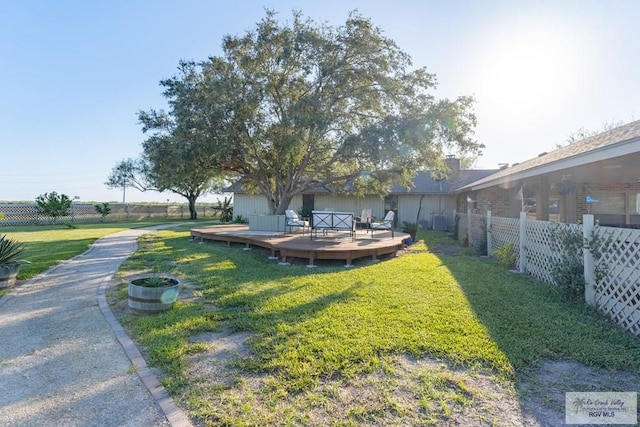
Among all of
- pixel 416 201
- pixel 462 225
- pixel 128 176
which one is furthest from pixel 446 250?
pixel 128 176

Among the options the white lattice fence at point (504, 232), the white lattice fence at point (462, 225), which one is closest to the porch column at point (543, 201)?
the white lattice fence at point (462, 225)

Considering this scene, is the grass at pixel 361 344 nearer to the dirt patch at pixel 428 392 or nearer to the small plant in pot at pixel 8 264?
the dirt patch at pixel 428 392

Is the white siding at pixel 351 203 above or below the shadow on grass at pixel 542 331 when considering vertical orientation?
above

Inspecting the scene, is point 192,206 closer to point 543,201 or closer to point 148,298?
point 543,201

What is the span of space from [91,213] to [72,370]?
1162 inches

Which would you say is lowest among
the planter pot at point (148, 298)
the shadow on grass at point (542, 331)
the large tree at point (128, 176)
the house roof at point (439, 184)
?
the shadow on grass at point (542, 331)

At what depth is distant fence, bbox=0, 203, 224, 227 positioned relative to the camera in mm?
22672

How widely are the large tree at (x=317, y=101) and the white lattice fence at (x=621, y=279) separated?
25.8ft

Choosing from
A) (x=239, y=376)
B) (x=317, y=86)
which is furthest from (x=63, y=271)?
(x=317, y=86)

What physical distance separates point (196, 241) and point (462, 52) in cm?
1130

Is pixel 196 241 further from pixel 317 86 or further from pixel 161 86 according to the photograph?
pixel 317 86

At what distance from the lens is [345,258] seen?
8164 mm

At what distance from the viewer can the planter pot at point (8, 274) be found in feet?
19.0

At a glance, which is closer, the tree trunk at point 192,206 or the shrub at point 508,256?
the shrub at point 508,256
